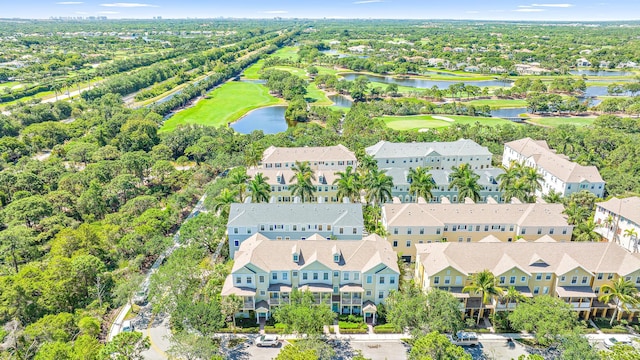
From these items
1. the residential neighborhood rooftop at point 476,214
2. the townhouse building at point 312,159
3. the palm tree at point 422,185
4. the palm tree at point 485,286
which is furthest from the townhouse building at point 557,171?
→ the palm tree at point 485,286

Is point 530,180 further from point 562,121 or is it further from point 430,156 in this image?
point 562,121

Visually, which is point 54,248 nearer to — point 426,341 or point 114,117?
point 426,341

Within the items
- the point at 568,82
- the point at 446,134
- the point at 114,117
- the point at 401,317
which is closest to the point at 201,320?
the point at 401,317

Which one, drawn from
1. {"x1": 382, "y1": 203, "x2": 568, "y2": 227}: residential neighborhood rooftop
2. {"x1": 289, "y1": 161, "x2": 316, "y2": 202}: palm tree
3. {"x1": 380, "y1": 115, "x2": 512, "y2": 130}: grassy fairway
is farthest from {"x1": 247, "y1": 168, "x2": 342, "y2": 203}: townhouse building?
{"x1": 380, "y1": 115, "x2": 512, "y2": 130}: grassy fairway

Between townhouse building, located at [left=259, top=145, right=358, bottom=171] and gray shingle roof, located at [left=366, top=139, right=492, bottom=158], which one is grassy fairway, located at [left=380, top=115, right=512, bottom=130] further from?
townhouse building, located at [left=259, top=145, right=358, bottom=171]

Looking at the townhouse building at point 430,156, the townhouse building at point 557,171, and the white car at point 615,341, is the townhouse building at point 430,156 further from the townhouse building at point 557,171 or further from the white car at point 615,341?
the white car at point 615,341

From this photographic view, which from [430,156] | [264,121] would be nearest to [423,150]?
[430,156]
